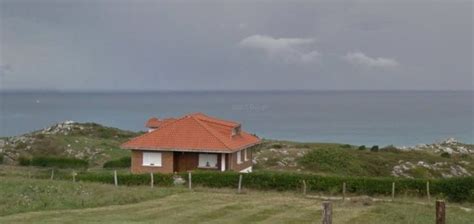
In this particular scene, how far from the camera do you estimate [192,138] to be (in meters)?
47.3

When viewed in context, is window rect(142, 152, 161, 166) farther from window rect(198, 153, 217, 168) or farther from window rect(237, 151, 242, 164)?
window rect(237, 151, 242, 164)

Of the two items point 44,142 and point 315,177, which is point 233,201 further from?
point 44,142

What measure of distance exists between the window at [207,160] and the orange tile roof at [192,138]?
3.44 feet

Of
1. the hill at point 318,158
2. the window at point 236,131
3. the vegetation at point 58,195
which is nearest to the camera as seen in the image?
the vegetation at point 58,195

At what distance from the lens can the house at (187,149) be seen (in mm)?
46156

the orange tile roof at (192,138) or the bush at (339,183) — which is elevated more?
the orange tile roof at (192,138)

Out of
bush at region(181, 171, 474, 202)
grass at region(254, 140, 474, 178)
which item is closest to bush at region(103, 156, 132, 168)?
grass at region(254, 140, 474, 178)

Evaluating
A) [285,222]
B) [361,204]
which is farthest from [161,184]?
[285,222]

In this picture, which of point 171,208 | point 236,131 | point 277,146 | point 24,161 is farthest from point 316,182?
point 277,146

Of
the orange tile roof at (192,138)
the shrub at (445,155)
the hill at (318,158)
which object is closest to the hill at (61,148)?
the hill at (318,158)

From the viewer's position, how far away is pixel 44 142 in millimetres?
70625

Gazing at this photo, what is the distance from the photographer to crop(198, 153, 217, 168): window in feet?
153

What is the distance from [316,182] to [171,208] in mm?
13871

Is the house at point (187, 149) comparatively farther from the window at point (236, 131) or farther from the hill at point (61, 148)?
the hill at point (61, 148)
